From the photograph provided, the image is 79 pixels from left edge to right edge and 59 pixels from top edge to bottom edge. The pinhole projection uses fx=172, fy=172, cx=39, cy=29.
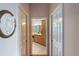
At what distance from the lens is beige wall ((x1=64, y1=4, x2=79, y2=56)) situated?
2.13 meters

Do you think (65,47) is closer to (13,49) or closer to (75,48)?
(75,48)

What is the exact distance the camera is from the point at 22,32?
7.06 feet

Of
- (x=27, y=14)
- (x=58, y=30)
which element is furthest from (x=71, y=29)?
(x=27, y=14)

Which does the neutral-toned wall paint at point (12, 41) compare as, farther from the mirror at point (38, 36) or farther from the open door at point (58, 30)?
the open door at point (58, 30)

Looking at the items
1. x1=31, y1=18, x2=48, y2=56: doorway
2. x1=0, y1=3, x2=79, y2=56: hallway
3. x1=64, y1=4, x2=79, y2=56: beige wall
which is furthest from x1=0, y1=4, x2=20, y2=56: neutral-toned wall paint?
x1=64, y1=4, x2=79, y2=56: beige wall

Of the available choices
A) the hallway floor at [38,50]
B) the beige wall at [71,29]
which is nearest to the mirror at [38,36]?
the hallway floor at [38,50]

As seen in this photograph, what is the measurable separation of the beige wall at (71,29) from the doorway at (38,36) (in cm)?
26

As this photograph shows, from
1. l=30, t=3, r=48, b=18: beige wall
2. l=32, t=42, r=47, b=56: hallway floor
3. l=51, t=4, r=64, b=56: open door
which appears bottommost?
l=32, t=42, r=47, b=56: hallway floor

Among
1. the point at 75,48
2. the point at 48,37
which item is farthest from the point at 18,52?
the point at 75,48

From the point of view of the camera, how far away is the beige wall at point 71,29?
2133 millimetres

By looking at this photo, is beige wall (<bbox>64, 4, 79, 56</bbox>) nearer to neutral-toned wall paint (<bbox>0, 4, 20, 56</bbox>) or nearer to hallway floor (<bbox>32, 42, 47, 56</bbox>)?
hallway floor (<bbox>32, 42, 47, 56</bbox>)

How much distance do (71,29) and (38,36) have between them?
0.42 meters

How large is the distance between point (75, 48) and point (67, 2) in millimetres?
578

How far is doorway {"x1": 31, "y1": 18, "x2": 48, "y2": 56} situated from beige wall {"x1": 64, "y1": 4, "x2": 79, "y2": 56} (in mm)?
262
